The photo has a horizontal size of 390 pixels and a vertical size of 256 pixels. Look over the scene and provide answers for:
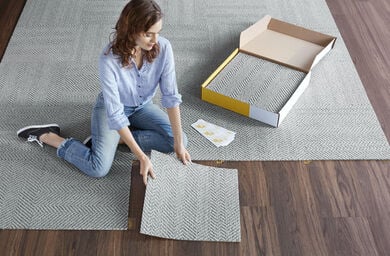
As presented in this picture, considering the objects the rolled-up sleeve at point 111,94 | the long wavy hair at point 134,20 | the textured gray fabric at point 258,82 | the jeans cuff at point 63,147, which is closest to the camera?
the long wavy hair at point 134,20

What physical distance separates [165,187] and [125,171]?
7.6 inches

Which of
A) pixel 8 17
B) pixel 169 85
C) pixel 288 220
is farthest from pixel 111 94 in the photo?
pixel 8 17

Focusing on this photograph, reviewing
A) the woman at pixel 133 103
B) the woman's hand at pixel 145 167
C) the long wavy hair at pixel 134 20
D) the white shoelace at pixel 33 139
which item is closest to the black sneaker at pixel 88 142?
the woman at pixel 133 103

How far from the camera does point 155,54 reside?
4.66 feet

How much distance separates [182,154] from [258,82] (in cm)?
54

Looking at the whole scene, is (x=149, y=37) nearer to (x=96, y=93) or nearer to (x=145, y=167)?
(x=145, y=167)

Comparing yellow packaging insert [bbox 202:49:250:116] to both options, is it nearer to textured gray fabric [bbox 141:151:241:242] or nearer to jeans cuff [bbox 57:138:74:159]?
textured gray fabric [bbox 141:151:241:242]

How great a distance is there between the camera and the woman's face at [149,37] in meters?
1.26

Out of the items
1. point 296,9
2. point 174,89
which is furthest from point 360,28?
point 174,89

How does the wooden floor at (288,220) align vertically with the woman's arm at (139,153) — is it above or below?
→ below

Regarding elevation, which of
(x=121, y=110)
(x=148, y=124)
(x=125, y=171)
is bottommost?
(x=125, y=171)

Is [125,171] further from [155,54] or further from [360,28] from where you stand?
[360,28]

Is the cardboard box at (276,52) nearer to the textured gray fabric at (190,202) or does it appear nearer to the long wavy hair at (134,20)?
the textured gray fabric at (190,202)

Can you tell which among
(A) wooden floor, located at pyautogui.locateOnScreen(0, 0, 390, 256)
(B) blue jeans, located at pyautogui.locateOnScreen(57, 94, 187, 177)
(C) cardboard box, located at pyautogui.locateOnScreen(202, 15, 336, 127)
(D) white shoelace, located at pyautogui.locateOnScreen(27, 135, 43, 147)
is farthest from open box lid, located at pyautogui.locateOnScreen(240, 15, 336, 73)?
(D) white shoelace, located at pyautogui.locateOnScreen(27, 135, 43, 147)
